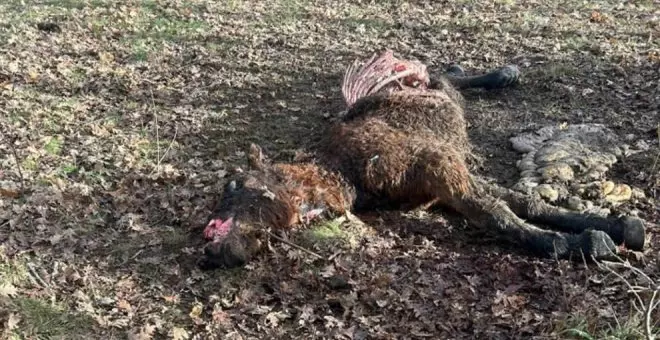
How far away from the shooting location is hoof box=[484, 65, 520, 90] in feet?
22.2

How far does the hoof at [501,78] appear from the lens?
6.76 meters

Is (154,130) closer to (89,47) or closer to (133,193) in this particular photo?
(133,193)

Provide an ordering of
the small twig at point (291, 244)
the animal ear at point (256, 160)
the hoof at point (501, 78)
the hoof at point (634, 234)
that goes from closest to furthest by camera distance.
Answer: the small twig at point (291, 244) < the hoof at point (634, 234) < the animal ear at point (256, 160) < the hoof at point (501, 78)

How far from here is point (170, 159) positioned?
560 centimetres

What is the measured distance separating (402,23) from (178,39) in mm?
2795

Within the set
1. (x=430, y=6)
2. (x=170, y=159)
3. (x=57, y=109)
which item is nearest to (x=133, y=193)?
(x=170, y=159)

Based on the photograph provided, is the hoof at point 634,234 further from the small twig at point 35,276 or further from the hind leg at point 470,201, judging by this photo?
the small twig at point 35,276

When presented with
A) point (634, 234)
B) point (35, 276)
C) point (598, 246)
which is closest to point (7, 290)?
point (35, 276)

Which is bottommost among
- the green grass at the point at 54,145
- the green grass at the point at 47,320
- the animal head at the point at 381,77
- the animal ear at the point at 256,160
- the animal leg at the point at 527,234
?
the green grass at the point at 47,320

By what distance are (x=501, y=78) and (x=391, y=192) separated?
8.94 feet

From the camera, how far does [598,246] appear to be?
4.13 meters

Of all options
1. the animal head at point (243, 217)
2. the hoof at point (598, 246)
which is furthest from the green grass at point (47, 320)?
the hoof at point (598, 246)

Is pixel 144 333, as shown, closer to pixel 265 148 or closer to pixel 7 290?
pixel 7 290

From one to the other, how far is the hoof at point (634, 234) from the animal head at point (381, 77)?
81.3 inches
